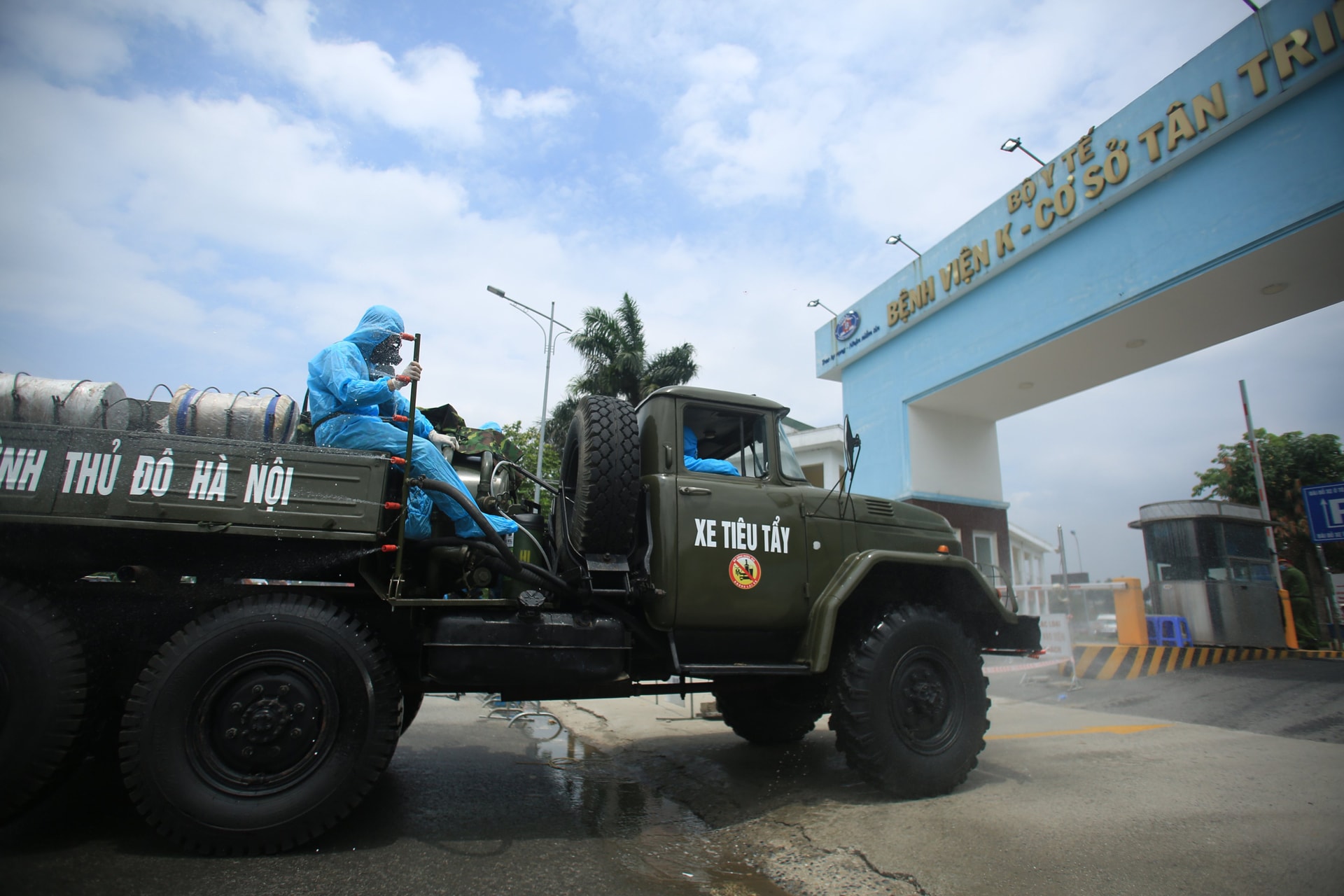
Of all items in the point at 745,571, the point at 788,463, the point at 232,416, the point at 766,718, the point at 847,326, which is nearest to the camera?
the point at 232,416

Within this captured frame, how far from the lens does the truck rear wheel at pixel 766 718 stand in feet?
18.1

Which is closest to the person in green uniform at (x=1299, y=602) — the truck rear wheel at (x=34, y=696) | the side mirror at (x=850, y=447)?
the side mirror at (x=850, y=447)

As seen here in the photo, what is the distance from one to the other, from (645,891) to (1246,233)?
10226 millimetres

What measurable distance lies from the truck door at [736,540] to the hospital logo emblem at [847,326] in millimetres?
11949

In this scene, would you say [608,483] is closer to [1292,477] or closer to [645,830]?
[645,830]

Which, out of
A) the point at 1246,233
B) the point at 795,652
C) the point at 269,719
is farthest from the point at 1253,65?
the point at 269,719

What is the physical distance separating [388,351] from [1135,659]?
10613mm

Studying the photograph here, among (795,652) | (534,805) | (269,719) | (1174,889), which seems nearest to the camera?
(1174,889)

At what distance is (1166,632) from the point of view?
11.4 m

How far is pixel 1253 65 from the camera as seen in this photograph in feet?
28.0

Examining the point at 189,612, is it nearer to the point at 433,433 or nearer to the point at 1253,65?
the point at 433,433

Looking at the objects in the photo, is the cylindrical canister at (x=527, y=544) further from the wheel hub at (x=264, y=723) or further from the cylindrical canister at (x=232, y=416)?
the cylindrical canister at (x=232, y=416)

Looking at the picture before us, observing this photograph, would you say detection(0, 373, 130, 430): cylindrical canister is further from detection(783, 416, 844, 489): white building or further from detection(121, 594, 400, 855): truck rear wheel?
detection(783, 416, 844, 489): white building

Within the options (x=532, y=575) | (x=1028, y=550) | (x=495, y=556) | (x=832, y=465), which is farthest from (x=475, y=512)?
(x=1028, y=550)
